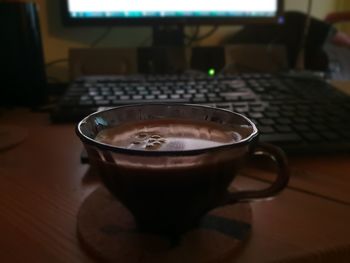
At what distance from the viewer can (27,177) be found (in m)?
0.40

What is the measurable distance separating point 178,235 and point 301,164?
188mm

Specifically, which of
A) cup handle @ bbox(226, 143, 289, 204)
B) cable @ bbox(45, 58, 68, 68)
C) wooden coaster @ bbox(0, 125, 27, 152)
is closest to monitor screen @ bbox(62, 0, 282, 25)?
cable @ bbox(45, 58, 68, 68)

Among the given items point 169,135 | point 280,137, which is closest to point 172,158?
point 169,135

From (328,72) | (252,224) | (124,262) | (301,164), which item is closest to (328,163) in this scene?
(301,164)

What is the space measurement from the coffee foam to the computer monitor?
1.67 ft

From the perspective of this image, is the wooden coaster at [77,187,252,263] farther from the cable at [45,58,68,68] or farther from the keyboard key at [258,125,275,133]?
the cable at [45,58,68,68]

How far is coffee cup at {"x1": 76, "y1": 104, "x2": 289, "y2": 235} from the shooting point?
0.26 metres

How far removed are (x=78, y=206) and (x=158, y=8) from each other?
56 cm

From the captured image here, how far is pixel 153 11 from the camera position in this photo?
80 cm

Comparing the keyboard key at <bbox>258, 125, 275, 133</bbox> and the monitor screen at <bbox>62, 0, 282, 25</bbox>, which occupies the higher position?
the monitor screen at <bbox>62, 0, 282, 25</bbox>

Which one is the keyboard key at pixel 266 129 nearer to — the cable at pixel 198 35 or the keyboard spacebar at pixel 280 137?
the keyboard spacebar at pixel 280 137

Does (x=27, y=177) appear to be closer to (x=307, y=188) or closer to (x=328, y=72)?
(x=307, y=188)

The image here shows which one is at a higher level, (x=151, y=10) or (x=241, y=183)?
(x=151, y=10)

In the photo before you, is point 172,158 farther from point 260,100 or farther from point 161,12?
point 161,12
